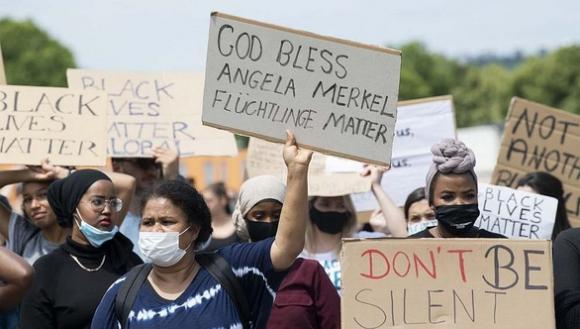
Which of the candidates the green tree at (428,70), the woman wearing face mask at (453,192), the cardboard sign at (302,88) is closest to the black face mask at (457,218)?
the woman wearing face mask at (453,192)

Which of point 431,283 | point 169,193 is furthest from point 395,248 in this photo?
point 169,193

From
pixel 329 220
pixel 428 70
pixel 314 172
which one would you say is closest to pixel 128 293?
pixel 329 220

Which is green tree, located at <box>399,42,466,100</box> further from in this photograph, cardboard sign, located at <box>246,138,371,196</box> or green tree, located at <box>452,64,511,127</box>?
cardboard sign, located at <box>246,138,371,196</box>

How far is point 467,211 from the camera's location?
4.88m

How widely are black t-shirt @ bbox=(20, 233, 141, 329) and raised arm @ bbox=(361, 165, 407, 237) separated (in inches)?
67.3

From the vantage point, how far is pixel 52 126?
687 cm

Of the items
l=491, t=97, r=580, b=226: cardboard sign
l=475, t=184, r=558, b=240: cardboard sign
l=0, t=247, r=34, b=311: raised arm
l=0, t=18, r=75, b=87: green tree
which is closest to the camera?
l=0, t=247, r=34, b=311: raised arm

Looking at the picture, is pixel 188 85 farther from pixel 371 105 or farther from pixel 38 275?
pixel 371 105

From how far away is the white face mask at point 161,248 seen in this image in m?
4.49

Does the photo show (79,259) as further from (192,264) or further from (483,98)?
(483,98)

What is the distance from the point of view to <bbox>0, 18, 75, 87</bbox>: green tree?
1944 inches

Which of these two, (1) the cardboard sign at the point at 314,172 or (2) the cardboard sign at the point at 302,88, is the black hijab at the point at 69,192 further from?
(1) the cardboard sign at the point at 314,172

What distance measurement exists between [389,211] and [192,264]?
234 cm

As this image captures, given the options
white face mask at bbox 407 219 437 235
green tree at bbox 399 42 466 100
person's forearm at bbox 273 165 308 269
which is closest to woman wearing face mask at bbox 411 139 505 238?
person's forearm at bbox 273 165 308 269
